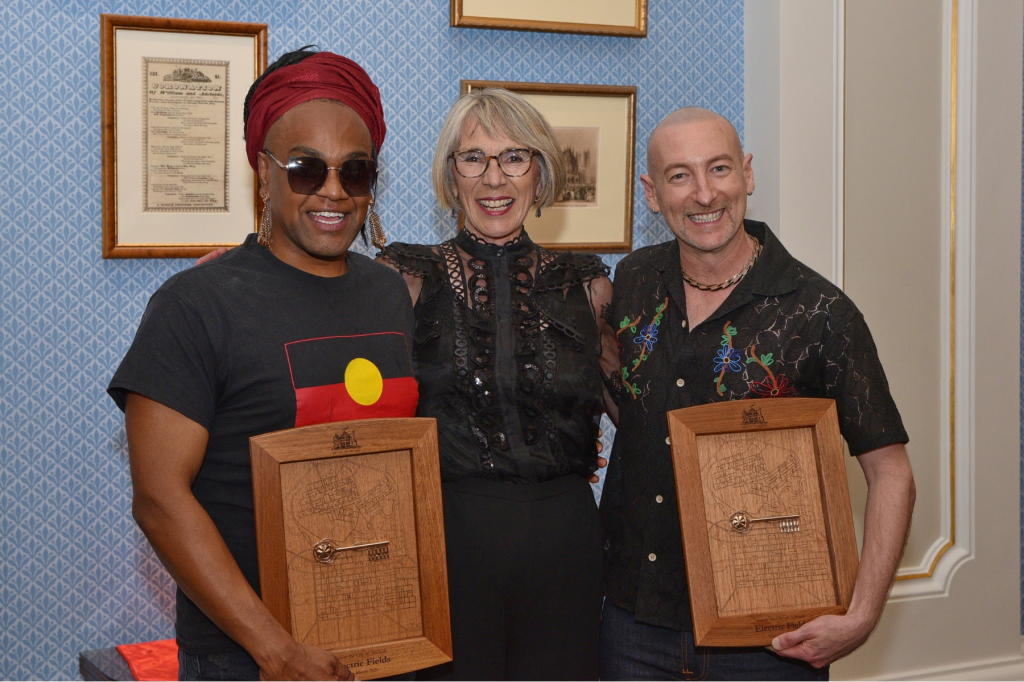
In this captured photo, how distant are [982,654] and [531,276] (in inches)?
118

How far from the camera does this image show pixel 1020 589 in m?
4.11

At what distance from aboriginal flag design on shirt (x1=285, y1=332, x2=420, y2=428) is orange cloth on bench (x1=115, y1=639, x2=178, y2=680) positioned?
58.3 inches

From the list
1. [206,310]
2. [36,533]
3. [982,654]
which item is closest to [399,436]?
[206,310]

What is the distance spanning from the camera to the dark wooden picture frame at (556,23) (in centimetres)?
328

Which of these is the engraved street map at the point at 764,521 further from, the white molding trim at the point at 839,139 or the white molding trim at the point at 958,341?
the white molding trim at the point at 958,341

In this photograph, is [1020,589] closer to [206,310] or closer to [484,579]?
[484,579]

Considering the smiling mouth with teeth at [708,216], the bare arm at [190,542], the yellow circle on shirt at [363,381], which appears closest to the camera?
the bare arm at [190,542]

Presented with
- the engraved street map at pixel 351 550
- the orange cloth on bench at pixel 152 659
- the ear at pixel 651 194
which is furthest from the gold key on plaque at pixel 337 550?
the orange cloth on bench at pixel 152 659

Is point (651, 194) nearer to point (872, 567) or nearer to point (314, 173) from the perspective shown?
point (314, 173)

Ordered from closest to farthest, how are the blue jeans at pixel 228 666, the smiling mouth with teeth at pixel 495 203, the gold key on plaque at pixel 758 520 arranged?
the blue jeans at pixel 228 666, the gold key on plaque at pixel 758 520, the smiling mouth with teeth at pixel 495 203

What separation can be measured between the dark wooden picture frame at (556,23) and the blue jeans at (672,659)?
211 cm

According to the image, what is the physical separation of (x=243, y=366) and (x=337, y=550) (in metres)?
0.40

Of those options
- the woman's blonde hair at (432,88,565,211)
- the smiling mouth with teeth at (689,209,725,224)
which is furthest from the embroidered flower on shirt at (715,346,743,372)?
the woman's blonde hair at (432,88,565,211)

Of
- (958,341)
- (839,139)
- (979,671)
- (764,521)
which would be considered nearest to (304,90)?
(764,521)
